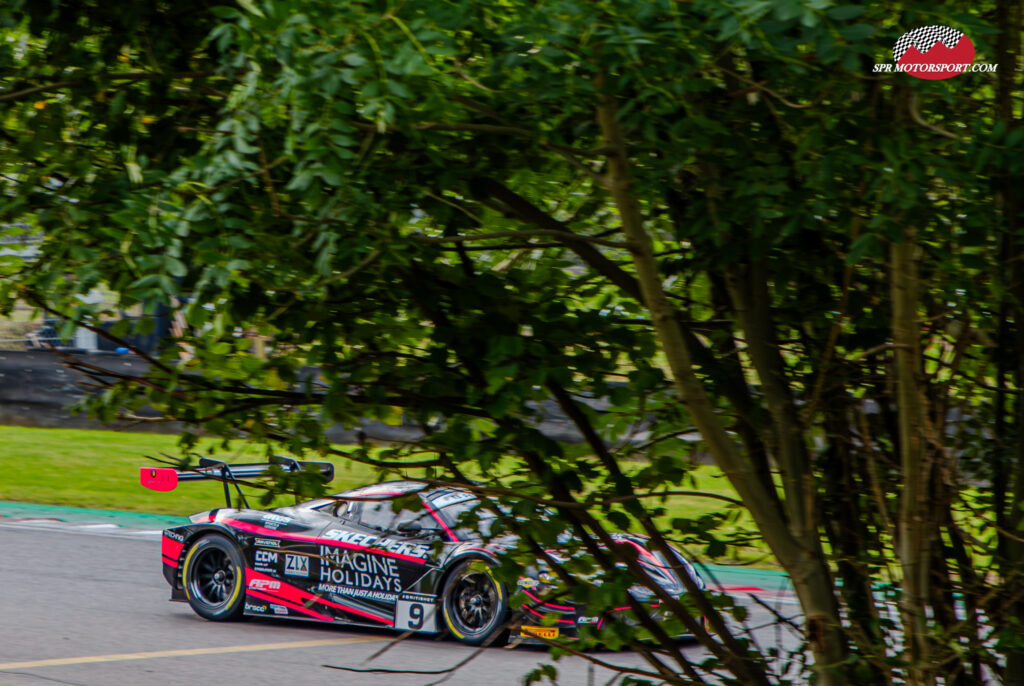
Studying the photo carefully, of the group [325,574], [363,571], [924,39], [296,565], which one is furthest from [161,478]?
[296,565]

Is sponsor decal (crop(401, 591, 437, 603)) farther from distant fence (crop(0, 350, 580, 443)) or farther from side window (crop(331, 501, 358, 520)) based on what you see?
distant fence (crop(0, 350, 580, 443))

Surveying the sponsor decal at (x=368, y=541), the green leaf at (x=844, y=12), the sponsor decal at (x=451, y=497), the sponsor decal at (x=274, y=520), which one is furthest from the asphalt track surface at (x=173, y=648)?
the green leaf at (x=844, y=12)

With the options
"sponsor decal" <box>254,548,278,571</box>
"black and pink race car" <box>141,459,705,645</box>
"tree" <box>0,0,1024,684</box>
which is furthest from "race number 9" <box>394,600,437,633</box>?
"tree" <box>0,0,1024,684</box>

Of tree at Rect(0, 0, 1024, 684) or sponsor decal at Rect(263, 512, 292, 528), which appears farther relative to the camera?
sponsor decal at Rect(263, 512, 292, 528)

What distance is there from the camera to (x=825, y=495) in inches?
128

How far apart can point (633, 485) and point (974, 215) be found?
3.67ft

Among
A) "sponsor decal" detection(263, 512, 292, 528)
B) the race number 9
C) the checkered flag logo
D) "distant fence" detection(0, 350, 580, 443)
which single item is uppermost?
"distant fence" detection(0, 350, 580, 443)

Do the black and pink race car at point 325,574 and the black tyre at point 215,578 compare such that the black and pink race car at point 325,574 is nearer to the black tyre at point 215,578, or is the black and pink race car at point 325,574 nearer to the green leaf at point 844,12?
the black tyre at point 215,578

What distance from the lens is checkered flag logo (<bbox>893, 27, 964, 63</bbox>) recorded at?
2.47 m

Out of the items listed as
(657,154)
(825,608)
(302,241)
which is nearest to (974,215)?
(657,154)

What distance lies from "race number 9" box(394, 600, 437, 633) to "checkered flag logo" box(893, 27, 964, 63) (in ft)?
24.6

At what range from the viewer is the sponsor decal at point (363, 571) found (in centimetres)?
951

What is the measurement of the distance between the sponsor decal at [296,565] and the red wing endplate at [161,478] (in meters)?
5.22

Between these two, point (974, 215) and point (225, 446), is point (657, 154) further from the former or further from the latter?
point (225, 446)
